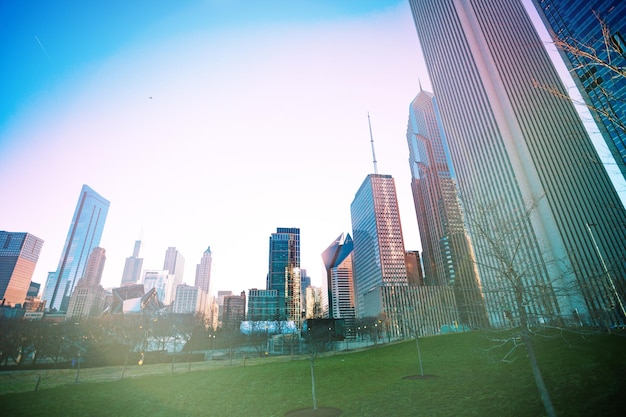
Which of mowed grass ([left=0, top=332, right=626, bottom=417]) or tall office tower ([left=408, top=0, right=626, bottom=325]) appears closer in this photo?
mowed grass ([left=0, top=332, right=626, bottom=417])

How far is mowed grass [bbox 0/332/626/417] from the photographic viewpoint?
46.8 feet

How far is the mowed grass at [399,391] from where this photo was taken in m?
14.3

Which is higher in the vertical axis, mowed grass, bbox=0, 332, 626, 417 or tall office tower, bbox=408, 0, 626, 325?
tall office tower, bbox=408, 0, 626, 325

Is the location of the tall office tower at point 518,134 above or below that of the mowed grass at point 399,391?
above

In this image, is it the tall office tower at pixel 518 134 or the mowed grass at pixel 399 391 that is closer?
the mowed grass at pixel 399 391

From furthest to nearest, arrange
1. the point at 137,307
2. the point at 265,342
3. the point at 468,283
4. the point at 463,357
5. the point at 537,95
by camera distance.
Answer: the point at 468,283 < the point at 137,307 < the point at 265,342 < the point at 537,95 < the point at 463,357

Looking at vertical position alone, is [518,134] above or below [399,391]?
above

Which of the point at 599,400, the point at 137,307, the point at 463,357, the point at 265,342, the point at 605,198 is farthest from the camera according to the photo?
the point at 137,307

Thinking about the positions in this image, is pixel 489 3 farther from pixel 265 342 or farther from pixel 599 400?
pixel 265 342

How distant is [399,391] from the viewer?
19.3 metres

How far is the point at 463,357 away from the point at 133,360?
61623 millimetres

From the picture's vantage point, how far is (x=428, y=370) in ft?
86.4

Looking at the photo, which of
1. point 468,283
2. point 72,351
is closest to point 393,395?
point 72,351

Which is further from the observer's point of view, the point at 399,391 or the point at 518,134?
the point at 518,134
